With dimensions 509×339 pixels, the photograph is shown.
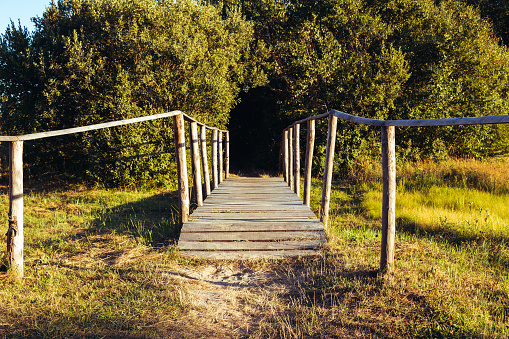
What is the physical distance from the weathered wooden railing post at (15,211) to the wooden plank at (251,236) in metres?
1.73

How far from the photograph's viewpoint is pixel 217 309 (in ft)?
10.1

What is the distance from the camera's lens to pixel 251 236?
4.56 metres

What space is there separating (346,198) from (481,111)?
6773 mm

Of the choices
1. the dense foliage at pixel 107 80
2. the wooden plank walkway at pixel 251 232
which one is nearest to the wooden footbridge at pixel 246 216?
the wooden plank walkway at pixel 251 232

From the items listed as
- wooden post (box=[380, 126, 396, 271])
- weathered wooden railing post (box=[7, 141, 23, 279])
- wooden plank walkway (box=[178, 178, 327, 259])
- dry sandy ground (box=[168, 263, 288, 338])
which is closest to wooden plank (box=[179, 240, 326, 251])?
wooden plank walkway (box=[178, 178, 327, 259])

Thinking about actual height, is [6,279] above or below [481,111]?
below

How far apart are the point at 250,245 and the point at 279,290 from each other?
107cm

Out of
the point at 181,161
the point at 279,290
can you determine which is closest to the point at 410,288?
the point at 279,290

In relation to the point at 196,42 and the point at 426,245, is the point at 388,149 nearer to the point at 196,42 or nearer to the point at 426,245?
the point at 426,245

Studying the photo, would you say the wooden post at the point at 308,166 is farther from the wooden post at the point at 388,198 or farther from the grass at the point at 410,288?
the wooden post at the point at 388,198

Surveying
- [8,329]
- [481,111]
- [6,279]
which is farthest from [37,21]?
[481,111]

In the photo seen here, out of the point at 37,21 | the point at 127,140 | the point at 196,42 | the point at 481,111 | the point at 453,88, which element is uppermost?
the point at 37,21

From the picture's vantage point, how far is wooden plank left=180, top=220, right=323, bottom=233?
4.67 meters

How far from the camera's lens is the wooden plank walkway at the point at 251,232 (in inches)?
170
